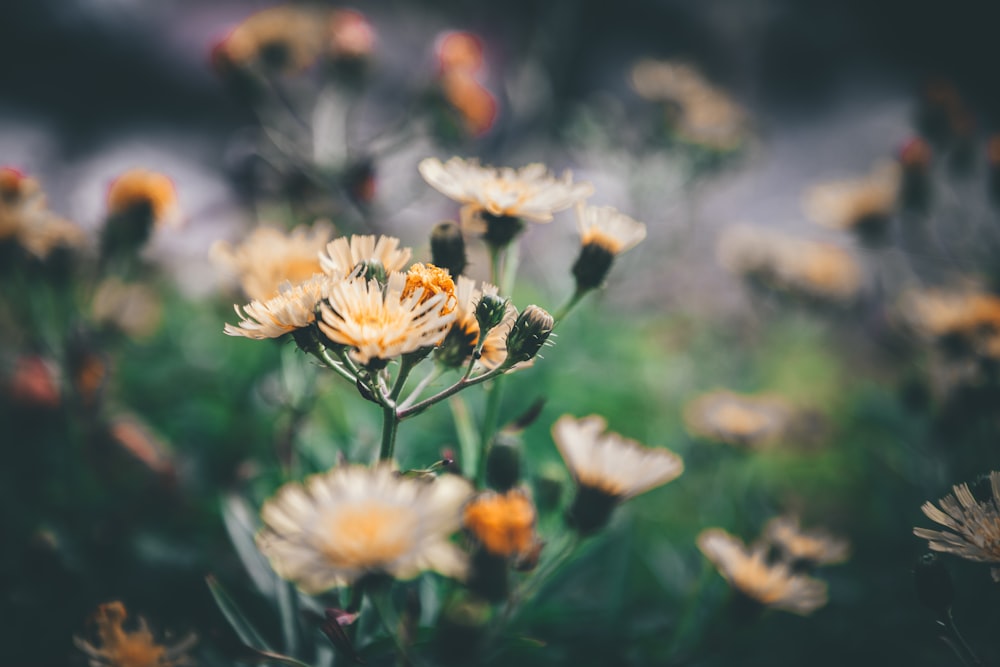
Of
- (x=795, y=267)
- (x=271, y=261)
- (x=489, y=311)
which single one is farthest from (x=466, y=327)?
(x=795, y=267)

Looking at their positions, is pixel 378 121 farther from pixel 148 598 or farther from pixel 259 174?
pixel 148 598

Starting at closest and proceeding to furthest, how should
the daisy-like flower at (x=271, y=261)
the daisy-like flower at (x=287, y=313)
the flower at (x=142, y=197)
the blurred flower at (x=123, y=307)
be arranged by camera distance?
the daisy-like flower at (x=287, y=313) < the daisy-like flower at (x=271, y=261) < the flower at (x=142, y=197) < the blurred flower at (x=123, y=307)

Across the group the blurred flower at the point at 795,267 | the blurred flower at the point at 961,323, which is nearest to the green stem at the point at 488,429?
the blurred flower at the point at 961,323

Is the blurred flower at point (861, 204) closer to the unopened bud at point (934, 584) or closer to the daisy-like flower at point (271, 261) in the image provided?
the unopened bud at point (934, 584)

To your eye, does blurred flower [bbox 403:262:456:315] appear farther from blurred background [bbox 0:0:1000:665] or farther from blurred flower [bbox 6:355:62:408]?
blurred flower [bbox 6:355:62:408]

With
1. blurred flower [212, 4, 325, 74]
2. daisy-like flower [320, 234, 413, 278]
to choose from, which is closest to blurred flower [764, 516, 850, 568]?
daisy-like flower [320, 234, 413, 278]

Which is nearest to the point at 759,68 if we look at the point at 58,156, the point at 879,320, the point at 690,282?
the point at 690,282

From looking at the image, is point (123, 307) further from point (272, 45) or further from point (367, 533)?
point (367, 533)

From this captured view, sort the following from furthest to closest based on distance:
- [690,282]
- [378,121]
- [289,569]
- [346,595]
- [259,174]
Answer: [378,121] → [690,282] → [259,174] → [346,595] → [289,569]
